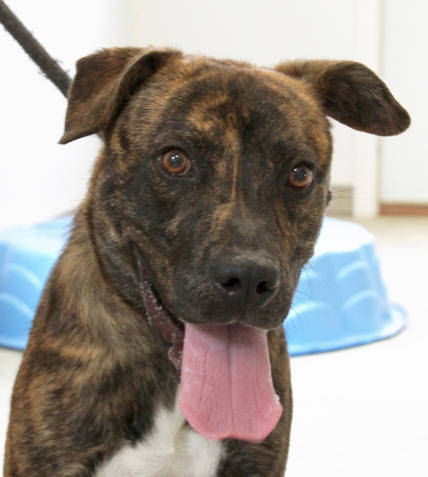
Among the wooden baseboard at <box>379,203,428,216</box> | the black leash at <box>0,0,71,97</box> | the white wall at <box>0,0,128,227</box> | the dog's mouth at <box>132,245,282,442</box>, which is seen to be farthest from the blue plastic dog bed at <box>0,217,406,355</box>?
the wooden baseboard at <box>379,203,428,216</box>

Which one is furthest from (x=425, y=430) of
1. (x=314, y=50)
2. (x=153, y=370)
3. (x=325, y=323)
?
(x=314, y=50)

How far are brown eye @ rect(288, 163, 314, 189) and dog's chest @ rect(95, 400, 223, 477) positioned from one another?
56cm

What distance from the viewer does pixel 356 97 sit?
2.09 m

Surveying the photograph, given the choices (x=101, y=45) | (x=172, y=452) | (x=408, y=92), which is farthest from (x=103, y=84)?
(x=408, y=92)

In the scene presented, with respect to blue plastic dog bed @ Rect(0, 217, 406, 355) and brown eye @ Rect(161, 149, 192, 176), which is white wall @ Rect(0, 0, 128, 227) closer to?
blue plastic dog bed @ Rect(0, 217, 406, 355)

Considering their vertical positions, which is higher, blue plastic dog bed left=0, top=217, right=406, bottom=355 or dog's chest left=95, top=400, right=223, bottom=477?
dog's chest left=95, top=400, right=223, bottom=477

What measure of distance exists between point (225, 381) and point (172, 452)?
279 mm

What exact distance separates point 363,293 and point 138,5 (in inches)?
173

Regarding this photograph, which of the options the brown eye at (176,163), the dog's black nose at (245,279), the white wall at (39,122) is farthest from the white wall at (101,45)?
the dog's black nose at (245,279)

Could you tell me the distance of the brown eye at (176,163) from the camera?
5.86 ft

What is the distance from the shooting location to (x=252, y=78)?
1912mm

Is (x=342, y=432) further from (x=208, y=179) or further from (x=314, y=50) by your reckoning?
(x=314, y=50)

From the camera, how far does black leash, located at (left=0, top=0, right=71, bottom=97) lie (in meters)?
2.33

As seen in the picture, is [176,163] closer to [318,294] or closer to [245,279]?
[245,279]
